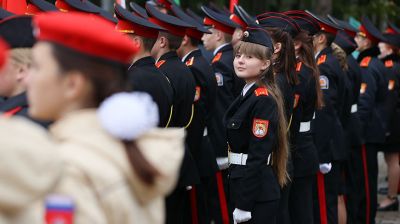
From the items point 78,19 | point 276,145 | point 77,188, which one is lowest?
point 276,145

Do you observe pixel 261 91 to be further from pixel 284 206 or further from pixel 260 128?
pixel 284 206

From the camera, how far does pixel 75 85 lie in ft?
8.00

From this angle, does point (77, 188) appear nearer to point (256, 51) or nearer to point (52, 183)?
point (52, 183)

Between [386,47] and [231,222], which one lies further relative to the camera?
[386,47]

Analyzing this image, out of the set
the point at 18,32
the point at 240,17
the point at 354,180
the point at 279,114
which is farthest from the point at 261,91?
the point at 354,180

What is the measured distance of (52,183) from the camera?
7.36 ft

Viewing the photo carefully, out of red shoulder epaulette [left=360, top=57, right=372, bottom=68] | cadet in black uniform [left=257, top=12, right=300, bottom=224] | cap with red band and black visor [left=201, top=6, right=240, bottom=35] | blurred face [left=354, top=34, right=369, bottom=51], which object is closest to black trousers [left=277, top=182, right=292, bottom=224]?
cadet in black uniform [left=257, top=12, right=300, bottom=224]

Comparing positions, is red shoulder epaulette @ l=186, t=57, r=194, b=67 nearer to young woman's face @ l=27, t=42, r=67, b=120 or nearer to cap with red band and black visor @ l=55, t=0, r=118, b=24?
cap with red band and black visor @ l=55, t=0, r=118, b=24

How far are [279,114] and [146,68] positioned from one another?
88 centimetres

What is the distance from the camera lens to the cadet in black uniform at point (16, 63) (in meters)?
3.57

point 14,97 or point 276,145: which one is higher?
point 14,97

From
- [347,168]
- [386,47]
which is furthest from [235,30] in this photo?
[386,47]

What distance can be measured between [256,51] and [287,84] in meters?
0.62

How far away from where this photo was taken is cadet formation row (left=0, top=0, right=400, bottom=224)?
2.38m
